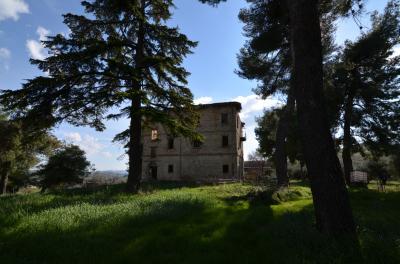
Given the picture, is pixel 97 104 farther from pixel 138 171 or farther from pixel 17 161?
pixel 17 161

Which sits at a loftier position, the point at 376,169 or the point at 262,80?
the point at 262,80

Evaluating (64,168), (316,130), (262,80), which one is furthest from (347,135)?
(64,168)

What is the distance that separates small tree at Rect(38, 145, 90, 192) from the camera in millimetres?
35594

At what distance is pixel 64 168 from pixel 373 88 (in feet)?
107

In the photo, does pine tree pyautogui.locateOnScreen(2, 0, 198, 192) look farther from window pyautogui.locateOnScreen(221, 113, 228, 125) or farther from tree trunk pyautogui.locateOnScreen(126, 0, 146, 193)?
window pyautogui.locateOnScreen(221, 113, 228, 125)

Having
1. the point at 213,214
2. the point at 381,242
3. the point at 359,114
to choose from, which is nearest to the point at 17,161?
the point at 213,214

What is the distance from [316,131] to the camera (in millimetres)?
7262

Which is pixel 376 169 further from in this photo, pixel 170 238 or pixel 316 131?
pixel 170 238

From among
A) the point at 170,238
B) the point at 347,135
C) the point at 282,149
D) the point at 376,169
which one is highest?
the point at 347,135

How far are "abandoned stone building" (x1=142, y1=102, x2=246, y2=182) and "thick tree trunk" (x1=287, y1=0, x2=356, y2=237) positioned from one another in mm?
30442

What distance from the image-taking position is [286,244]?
20.5ft

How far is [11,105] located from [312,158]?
45.9 ft

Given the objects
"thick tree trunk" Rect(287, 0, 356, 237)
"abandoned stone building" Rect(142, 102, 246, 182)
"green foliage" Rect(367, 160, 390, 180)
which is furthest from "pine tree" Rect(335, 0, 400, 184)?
"green foliage" Rect(367, 160, 390, 180)

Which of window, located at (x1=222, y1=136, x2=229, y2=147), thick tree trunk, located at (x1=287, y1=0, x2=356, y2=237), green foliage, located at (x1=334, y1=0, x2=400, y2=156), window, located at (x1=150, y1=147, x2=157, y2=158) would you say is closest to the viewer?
thick tree trunk, located at (x1=287, y1=0, x2=356, y2=237)
